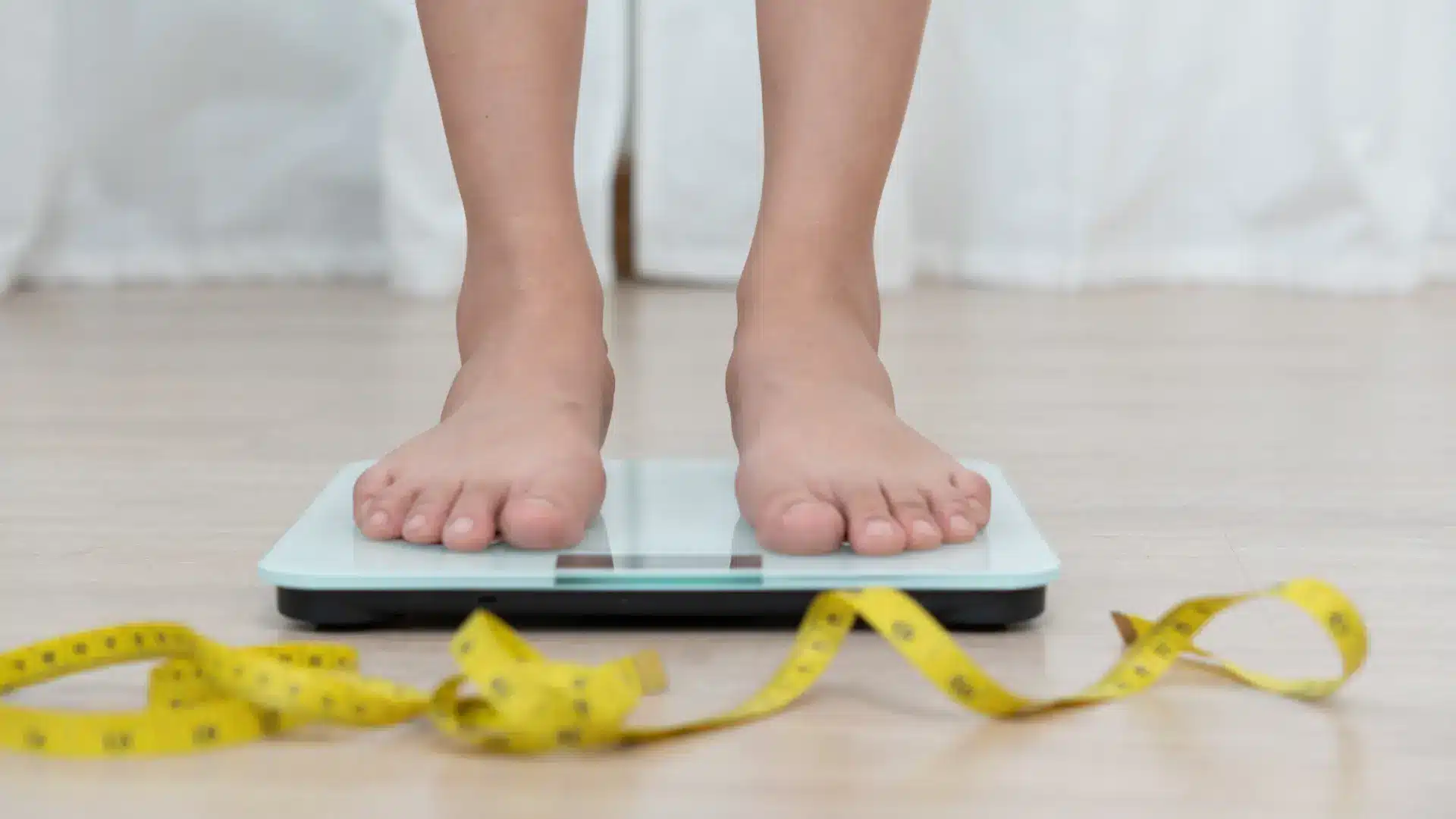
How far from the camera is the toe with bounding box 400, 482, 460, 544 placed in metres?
0.88

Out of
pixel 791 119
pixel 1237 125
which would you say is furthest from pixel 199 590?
pixel 1237 125

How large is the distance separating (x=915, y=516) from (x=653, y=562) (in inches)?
5.4

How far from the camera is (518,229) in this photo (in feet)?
3.45

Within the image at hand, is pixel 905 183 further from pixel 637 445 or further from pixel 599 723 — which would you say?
pixel 599 723

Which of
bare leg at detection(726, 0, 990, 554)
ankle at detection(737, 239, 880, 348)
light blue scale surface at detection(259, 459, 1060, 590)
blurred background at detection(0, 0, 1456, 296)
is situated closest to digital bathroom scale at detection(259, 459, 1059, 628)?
light blue scale surface at detection(259, 459, 1060, 590)

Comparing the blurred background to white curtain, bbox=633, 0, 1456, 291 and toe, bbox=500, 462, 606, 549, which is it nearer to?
white curtain, bbox=633, 0, 1456, 291

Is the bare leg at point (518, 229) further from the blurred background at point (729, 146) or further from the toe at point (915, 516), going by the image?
the blurred background at point (729, 146)

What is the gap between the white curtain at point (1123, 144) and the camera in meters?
2.31

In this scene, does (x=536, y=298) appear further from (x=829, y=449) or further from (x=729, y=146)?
(x=729, y=146)

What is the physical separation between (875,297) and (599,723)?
478mm

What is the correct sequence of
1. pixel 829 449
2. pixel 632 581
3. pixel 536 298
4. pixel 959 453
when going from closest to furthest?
pixel 632 581 → pixel 829 449 → pixel 536 298 → pixel 959 453

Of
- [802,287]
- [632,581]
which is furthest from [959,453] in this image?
[632,581]

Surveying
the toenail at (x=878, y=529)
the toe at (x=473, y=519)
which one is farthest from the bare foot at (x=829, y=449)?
the toe at (x=473, y=519)

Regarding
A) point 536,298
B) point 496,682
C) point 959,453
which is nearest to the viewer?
point 496,682
